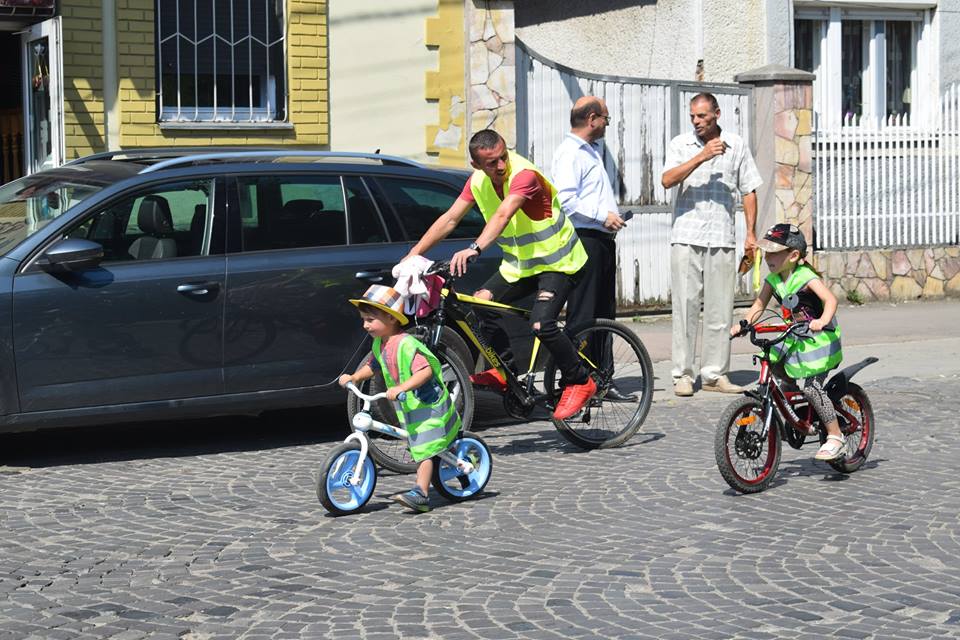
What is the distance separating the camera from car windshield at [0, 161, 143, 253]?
27.8 feet

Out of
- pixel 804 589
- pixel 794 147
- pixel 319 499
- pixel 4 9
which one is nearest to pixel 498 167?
pixel 319 499

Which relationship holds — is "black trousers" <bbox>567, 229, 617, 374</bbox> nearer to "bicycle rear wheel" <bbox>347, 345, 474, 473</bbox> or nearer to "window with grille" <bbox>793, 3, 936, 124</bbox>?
"bicycle rear wheel" <bbox>347, 345, 474, 473</bbox>

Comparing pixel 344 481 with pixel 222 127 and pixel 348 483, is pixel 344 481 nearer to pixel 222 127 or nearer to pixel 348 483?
pixel 348 483

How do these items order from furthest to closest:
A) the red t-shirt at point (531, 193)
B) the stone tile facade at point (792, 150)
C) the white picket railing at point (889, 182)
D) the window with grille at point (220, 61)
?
the white picket railing at point (889, 182) < the stone tile facade at point (792, 150) < the window with grille at point (220, 61) < the red t-shirt at point (531, 193)

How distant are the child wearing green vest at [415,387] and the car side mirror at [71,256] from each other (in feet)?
5.65

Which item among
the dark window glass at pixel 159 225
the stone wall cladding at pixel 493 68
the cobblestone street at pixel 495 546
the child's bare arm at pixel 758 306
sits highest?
the stone wall cladding at pixel 493 68

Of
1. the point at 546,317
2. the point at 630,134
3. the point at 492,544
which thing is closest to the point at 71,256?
the point at 546,317

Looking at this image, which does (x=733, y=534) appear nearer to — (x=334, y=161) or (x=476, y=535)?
(x=476, y=535)

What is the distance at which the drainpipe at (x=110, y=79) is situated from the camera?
14.1 m

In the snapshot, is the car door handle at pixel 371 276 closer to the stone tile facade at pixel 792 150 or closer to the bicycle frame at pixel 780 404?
the bicycle frame at pixel 780 404

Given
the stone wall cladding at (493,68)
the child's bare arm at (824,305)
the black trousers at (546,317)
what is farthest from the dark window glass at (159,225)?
the stone wall cladding at (493,68)

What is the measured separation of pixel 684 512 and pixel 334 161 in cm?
330

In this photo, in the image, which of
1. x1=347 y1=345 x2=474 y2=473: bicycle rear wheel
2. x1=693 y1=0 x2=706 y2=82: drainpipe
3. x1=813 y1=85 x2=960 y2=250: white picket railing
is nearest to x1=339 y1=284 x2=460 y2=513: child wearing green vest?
x1=347 y1=345 x2=474 y2=473: bicycle rear wheel

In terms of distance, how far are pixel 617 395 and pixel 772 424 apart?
154 centimetres
